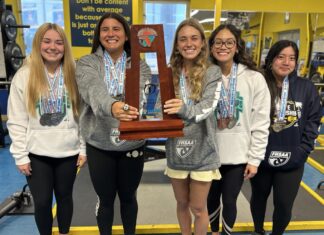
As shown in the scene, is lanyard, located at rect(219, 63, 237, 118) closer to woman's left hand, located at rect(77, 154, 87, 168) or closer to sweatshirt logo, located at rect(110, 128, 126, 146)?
sweatshirt logo, located at rect(110, 128, 126, 146)

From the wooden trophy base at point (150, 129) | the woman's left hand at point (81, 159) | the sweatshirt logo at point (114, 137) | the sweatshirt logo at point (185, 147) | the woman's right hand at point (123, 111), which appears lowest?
the woman's left hand at point (81, 159)

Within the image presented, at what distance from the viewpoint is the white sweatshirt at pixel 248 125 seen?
1.57 metres

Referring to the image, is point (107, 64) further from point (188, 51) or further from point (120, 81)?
point (188, 51)

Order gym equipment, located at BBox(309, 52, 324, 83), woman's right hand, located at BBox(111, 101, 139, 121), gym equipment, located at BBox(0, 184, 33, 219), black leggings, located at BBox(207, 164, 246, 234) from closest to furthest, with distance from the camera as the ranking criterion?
1. woman's right hand, located at BBox(111, 101, 139, 121)
2. black leggings, located at BBox(207, 164, 246, 234)
3. gym equipment, located at BBox(0, 184, 33, 219)
4. gym equipment, located at BBox(309, 52, 324, 83)

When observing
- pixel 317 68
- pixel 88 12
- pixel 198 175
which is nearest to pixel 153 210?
pixel 198 175

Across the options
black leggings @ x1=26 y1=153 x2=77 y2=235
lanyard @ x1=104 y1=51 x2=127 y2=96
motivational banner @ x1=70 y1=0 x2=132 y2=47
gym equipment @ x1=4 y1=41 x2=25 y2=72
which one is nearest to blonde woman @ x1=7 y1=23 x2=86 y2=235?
black leggings @ x1=26 y1=153 x2=77 y2=235

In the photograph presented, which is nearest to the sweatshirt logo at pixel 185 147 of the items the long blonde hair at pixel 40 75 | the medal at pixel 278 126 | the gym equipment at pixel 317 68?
the medal at pixel 278 126

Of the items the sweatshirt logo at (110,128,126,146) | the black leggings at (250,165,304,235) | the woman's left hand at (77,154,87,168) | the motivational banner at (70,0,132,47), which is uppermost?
the motivational banner at (70,0,132,47)

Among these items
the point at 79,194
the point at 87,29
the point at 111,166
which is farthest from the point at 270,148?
the point at 87,29

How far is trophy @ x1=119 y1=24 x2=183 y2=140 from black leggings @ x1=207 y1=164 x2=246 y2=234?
49cm

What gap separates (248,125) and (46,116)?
3.74 ft

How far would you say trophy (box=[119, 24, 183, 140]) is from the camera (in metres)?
1.31

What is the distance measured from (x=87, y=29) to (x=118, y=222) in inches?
109

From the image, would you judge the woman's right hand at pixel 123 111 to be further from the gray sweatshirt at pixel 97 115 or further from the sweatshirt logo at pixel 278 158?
the sweatshirt logo at pixel 278 158
